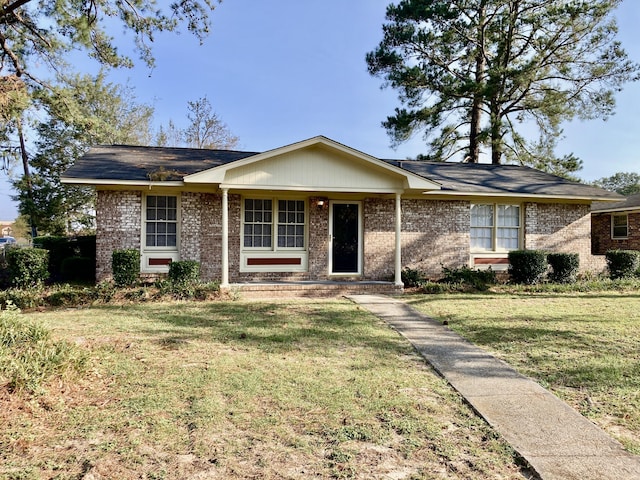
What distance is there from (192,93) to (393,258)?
79.1ft

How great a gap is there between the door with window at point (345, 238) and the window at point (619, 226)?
556 inches

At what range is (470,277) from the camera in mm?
12273

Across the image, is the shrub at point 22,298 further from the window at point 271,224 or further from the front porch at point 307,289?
the window at point 271,224

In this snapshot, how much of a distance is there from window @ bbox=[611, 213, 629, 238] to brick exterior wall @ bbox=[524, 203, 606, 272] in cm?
622

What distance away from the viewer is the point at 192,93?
30.5 m

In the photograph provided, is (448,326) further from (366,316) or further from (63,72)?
(63,72)

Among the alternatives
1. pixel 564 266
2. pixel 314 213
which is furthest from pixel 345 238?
pixel 564 266

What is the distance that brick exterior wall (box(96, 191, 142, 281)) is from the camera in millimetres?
11133

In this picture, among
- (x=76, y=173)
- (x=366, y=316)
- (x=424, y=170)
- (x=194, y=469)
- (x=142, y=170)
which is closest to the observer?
(x=194, y=469)

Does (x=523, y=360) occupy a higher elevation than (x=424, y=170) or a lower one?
lower

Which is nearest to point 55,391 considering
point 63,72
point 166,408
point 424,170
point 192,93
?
point 166,408

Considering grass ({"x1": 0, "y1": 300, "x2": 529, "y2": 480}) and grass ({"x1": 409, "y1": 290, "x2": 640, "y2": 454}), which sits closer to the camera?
grass ({"x1": 0, "y1": 300, "x2": 529, "y2": 480})

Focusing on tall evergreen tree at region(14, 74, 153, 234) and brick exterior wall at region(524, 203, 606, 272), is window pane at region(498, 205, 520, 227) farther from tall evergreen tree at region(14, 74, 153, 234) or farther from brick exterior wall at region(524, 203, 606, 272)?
tall evergreen tree at region(14, 74, 153, 234)

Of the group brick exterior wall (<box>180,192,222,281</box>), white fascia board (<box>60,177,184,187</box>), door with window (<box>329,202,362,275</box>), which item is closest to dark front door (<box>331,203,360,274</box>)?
door with window (<box>329,202,362,275</box>)
